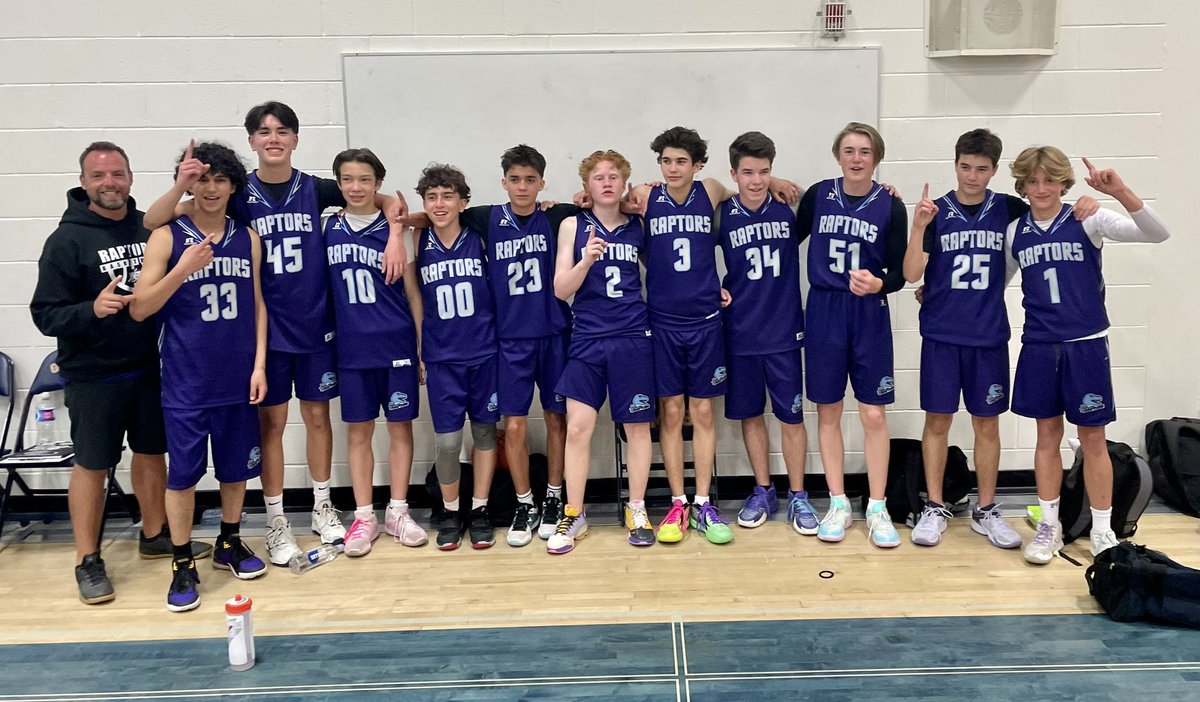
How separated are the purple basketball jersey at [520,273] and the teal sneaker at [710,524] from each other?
110 centimetres

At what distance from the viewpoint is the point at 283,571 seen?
12.4 feet

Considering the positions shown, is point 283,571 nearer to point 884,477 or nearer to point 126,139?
point 126,139

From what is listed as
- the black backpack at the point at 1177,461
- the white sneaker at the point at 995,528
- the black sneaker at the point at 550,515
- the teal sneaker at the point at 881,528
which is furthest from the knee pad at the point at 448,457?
the black backpack at the point at 1177,461

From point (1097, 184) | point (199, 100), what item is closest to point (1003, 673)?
point (1097, 184)

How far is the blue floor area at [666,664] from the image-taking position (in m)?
2.78

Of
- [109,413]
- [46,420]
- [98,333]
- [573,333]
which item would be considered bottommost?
[46,420]

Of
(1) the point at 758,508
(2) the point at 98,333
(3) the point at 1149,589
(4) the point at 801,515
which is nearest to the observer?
(3) the point at 1149,589

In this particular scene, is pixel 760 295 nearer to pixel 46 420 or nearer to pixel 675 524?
pixel 675 524

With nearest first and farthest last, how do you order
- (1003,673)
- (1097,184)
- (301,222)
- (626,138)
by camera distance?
1. (1003,673)
2. (1097,184)
3. (301,222)
4. (626,138)

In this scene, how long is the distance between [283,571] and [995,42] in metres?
4.08

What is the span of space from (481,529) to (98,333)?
5.80 ft

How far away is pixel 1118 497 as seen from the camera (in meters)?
3.81

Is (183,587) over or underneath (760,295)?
underneath

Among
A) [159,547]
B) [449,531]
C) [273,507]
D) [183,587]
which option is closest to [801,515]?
[449,531]
